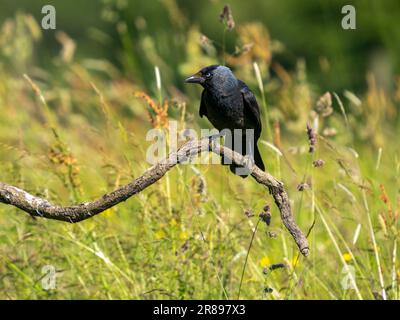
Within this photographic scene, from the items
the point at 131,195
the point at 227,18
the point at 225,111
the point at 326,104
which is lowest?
the point at 131,195

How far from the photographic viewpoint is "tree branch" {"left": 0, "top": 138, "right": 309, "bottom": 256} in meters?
2.76

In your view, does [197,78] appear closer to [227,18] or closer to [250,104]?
[250,104]

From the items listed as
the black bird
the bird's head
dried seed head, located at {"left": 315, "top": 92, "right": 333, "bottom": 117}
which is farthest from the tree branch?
the bird's head

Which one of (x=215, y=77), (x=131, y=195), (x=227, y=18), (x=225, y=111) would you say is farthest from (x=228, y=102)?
(x=131, y=195)

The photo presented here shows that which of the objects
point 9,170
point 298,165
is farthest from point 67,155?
point 298,165

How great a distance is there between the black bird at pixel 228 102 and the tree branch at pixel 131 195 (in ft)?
4.29

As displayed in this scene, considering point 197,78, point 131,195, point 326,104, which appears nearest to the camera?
point 131,195

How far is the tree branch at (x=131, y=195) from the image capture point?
2.76 metres

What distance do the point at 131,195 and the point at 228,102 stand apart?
1721 mm

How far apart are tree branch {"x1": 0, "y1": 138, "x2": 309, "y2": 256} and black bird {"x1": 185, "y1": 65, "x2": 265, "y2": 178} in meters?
1.31

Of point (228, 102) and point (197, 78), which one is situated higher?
point (197, 78)

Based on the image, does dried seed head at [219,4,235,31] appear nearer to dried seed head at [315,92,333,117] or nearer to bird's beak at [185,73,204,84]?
dried seed head at [315,92,333,117]

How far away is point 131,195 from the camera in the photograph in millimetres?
2779

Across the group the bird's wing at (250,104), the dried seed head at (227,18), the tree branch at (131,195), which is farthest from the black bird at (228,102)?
the tree branch at (131,195)
